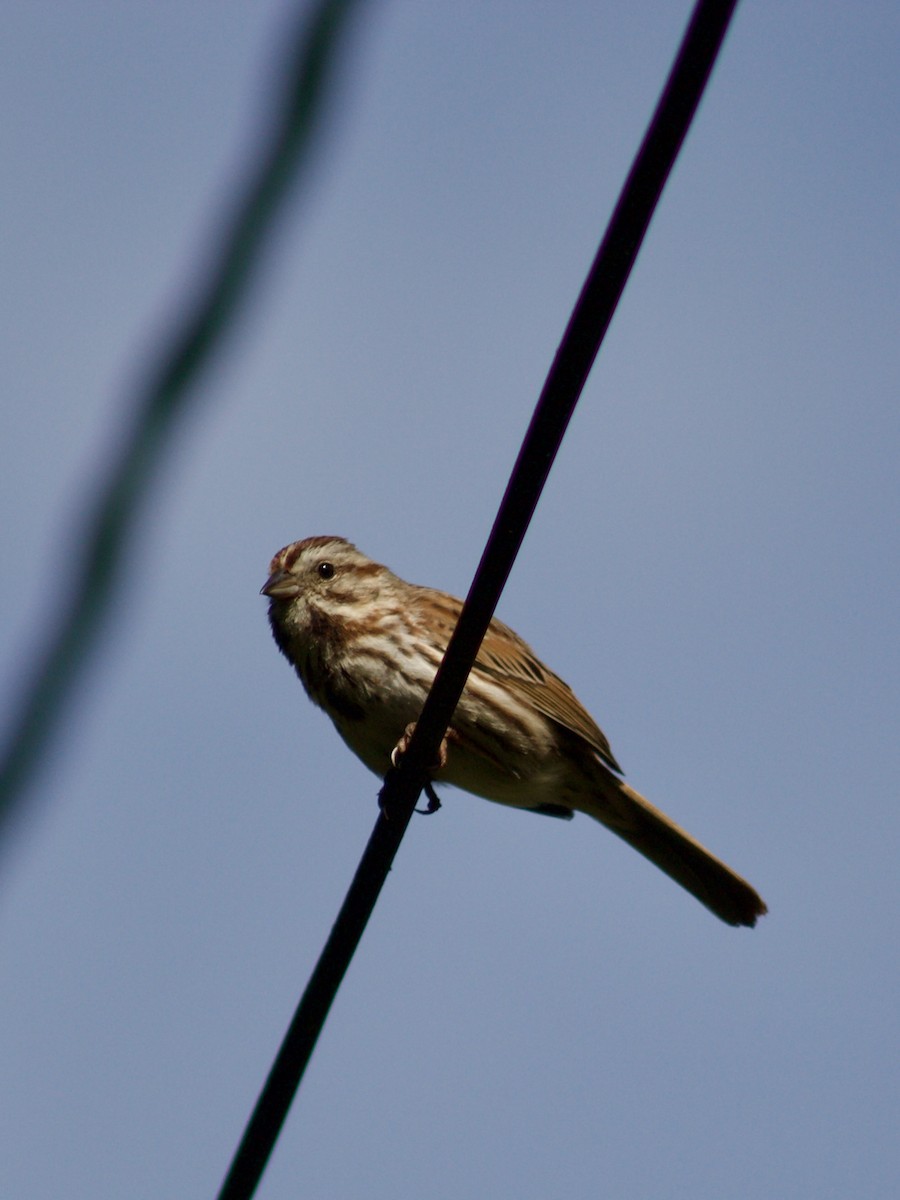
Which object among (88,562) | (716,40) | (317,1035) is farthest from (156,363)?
(317,1035)

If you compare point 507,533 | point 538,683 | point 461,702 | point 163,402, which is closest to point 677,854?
point 538,683

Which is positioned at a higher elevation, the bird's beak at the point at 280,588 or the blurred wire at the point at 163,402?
the bird's beak at the point at 280,588

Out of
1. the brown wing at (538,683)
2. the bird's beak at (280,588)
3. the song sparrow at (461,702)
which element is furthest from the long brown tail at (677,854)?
the bird's beak at (280,588)

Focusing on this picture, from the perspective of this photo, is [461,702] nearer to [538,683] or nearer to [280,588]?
[538,683]

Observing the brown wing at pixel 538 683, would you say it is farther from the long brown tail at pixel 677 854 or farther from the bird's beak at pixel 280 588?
the bird's beak at pixel 280 588

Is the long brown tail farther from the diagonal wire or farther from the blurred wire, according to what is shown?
the blurred wire

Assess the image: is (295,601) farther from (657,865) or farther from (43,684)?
(43,684)

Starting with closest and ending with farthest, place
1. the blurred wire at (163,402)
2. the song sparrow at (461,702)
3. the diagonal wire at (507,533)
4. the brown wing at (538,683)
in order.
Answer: the blurred wire at (163,402) < the diagonal wire at (507,533) < the song sparrow at (461,702) < the brown wing at (538,683)
